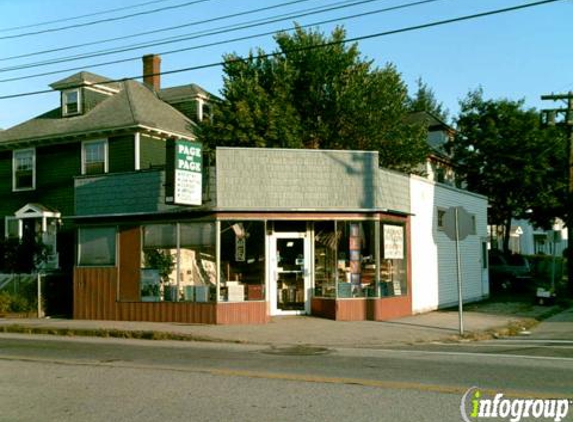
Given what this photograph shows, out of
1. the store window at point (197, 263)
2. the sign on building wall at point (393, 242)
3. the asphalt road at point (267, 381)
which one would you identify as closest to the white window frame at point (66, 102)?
the store window at point (197, 263)

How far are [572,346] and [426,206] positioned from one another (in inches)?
375

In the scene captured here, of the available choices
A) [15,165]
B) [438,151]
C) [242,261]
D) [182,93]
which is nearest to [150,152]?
[182,93]

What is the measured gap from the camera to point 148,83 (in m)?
34.6

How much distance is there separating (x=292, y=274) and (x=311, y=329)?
2980 mm

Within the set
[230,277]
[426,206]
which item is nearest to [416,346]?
[230,277]

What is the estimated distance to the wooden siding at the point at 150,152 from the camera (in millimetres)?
27594

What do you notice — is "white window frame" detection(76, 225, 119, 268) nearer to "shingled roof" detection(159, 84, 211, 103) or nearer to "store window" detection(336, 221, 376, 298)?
"store window" detection(336, 221, 376, 298)

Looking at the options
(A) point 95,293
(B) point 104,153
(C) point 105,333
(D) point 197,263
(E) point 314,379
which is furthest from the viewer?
(B) point 104,153

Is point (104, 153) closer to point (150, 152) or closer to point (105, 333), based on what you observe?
point (150, 152)

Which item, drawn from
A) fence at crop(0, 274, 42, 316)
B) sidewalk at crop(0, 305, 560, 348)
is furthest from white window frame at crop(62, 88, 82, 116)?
sidewalk at crop(0, 305, 560, 348)

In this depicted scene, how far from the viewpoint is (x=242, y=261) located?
734 inches

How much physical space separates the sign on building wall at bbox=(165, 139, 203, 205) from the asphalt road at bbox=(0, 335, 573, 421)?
4.94m

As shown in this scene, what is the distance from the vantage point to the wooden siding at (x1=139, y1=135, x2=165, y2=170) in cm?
2759

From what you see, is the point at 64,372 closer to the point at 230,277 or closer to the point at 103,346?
the point at 103,346
